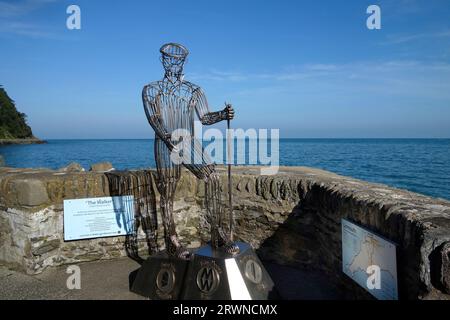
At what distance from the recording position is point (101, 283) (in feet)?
15.6

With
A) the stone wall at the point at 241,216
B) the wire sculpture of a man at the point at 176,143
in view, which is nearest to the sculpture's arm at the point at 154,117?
the wire sculpture of a man at the point at 176,143

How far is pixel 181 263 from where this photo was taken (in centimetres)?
416

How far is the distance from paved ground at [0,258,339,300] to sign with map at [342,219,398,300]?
70cm

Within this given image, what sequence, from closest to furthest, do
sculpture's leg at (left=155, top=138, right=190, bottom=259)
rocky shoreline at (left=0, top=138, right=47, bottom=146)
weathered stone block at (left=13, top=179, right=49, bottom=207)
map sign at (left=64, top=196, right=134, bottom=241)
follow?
sculpture's leg at (left=155, top=138, right=190, bottom=259) → weathered stone block at (left=13, top=179, right=49, bottom=207) → map sign at (left=64, top=196, right=134, bottom=241) → rocky shoreline at (left=0, top=138, right=47, bottom=146)

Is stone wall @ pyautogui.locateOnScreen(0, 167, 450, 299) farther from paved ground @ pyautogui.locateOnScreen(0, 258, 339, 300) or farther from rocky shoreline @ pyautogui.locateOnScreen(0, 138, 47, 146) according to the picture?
rocky shoreline @ pyautogui.locateOnScreen(0, 138, 47, 146)

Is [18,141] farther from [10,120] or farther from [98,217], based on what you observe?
[98,217]

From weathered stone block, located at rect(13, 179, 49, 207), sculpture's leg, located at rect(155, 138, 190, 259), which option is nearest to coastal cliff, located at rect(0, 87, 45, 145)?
weathered stone block, located at rect(13, 179, 49, 207)

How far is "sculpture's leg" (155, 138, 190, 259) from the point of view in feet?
14.1

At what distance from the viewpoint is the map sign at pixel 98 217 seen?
536 cm

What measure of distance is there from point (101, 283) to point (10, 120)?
8844cm

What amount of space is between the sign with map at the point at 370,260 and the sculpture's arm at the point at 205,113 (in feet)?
5.89

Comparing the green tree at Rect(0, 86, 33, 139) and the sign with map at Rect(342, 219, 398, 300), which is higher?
the green tree at Rect(0, 86, 33, 139)
